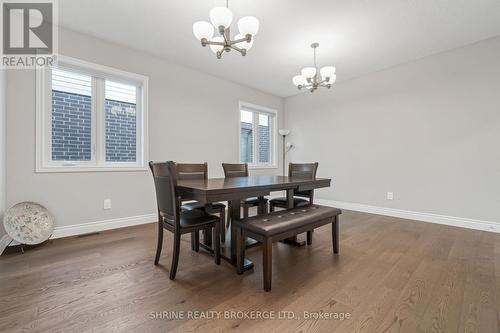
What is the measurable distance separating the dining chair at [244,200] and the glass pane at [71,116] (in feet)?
6.09

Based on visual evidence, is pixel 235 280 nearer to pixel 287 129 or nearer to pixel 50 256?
pixel 50 256

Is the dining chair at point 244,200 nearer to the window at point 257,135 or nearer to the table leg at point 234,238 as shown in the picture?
the table leg at point 234,238

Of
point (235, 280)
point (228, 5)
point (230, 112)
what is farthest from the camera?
point (230, 112)

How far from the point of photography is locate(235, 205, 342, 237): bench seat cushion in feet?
5.36

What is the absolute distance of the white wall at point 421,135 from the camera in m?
2.99

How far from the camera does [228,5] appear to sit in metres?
2.27

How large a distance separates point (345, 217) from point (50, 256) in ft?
12.9

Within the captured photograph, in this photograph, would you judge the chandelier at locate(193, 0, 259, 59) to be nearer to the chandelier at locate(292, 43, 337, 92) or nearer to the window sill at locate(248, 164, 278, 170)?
the chandelier at locate(292, 43, 337, 92)

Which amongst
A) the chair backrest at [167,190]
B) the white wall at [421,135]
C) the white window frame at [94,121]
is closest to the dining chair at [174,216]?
the chair backrest at [167,190]

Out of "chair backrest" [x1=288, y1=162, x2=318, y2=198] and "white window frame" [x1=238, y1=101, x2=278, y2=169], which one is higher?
"white window frame" [x1=238, y1=101, x2=278, y2=169]

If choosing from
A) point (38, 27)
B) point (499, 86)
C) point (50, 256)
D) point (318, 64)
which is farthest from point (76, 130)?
point (499, 86)

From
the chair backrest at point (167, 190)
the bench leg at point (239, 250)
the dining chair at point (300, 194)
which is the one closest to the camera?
the chair backrest at point (167, 190)

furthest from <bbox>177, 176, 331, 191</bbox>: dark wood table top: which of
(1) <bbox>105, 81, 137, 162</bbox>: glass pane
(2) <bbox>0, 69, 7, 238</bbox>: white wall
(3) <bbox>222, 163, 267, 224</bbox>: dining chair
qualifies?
(2) <bbox>0, 69, 7, 238</bbox>: white wall

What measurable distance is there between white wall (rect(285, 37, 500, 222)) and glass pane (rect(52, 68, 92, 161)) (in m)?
4.22
